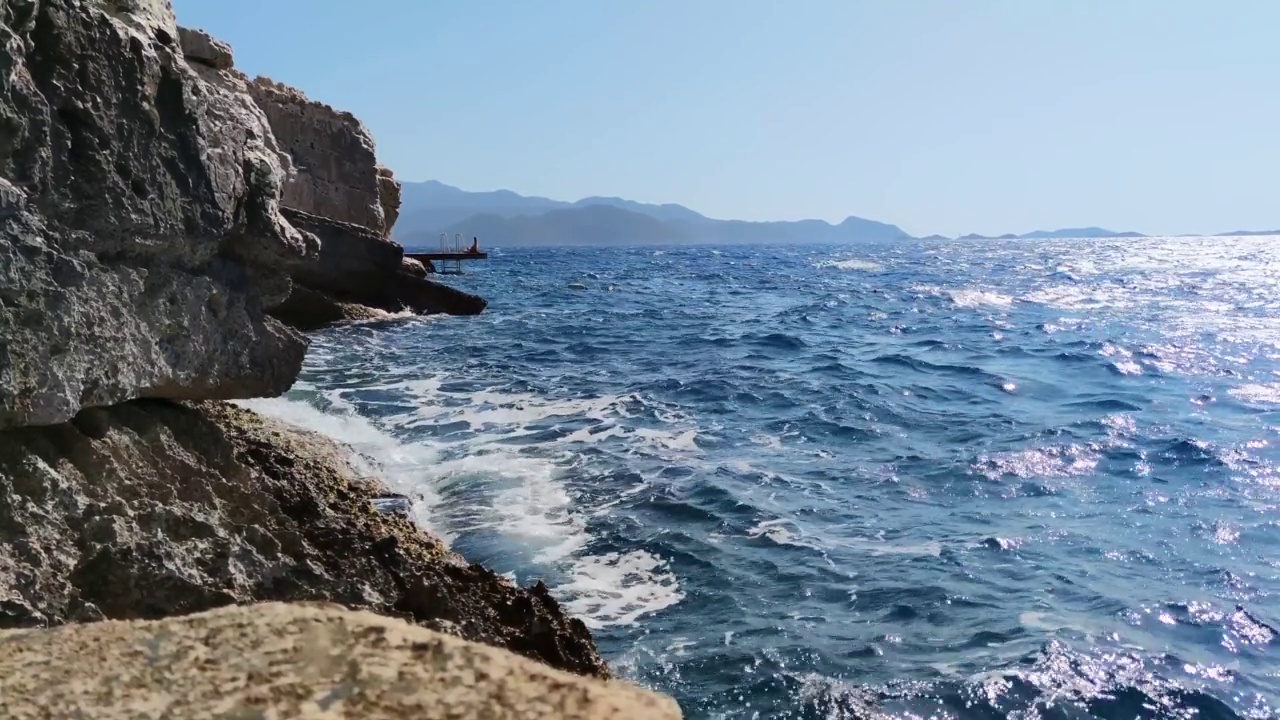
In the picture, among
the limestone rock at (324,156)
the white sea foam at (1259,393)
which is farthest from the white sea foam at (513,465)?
the limestone rock at (324,156)

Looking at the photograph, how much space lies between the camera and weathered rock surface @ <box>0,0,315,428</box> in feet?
16.6

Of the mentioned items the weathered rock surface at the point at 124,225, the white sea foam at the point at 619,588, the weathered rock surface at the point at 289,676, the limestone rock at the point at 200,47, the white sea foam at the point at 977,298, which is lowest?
the white sea foam at the point at 619,588

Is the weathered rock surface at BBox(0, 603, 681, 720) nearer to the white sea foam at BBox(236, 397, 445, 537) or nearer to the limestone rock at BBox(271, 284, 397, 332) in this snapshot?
the white sea foam at BBox(236, 397, 445, 537)

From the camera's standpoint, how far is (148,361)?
5.83m

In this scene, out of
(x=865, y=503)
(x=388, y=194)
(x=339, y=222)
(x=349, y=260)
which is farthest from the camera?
(x=388, y=194)

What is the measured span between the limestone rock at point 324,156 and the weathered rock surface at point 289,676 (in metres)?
27.7

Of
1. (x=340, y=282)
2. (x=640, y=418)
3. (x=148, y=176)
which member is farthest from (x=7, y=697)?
(x=340, y=282)

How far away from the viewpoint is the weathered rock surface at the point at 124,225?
505 centimetres

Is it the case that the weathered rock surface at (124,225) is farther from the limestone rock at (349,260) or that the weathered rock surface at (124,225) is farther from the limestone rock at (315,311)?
the limestone rock at (315,311)

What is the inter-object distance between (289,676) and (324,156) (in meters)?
31.0

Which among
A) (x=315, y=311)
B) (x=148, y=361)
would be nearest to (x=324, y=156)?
(x=315, y=311)

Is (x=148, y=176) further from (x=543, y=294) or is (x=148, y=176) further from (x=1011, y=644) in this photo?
(x=543, y=294)

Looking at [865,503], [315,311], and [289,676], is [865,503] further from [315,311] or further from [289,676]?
[315,311]

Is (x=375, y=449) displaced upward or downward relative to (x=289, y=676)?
downward
